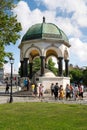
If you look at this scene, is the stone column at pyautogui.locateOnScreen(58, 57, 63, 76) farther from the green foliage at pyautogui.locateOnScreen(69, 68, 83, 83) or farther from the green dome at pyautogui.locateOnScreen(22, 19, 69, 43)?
the green foliage at pyautogui.locateOnScreen(69, 68, 83, 83)

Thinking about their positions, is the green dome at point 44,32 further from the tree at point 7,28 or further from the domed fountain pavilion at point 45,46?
the tree at point 7,28

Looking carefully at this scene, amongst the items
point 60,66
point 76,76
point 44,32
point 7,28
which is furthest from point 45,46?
point 76,76

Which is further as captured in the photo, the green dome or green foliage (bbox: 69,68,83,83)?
green foliage (bbox: 69,68,83,83)

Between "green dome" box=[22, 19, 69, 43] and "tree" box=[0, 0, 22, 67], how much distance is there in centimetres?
1609

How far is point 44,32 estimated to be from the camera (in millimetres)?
40938

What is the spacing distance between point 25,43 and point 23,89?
19.7 feet

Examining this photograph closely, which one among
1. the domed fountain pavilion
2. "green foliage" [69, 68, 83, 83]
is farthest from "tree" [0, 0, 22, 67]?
"green foliage" [69, 68, 83, 83]

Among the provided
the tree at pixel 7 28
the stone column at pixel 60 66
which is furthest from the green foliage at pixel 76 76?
the tree at pixel 7 28

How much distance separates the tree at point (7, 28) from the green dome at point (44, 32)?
16095 millimetres

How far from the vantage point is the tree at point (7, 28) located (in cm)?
2308

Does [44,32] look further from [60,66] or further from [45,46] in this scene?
[60,66]

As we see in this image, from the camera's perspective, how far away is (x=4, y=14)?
23.7 metres

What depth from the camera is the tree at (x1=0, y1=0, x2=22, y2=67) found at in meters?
23.1

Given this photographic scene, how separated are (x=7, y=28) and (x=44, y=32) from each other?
1753cm
